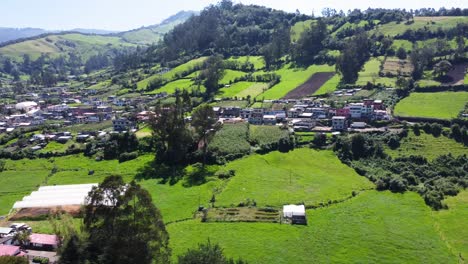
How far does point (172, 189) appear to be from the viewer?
6662 cm

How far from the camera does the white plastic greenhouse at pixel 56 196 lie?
204ft

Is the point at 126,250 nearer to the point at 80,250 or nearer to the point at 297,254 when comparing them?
the point at 80,250

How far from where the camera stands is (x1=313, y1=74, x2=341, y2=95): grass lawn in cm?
11893

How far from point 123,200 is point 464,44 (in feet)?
418

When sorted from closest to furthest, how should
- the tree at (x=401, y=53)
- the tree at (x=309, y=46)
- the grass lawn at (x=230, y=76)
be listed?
the tree at (x=401, y=53)
the grass lawn at (x=230, y=76)
the tree at (x=309, y=46)

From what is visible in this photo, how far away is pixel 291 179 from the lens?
6762 centimetres

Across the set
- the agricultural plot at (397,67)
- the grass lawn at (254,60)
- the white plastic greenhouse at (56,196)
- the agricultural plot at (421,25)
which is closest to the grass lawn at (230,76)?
the grass lawn at (254,60)

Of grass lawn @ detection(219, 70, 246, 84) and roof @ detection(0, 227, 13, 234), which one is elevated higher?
grass lawn @ detection(219, 70, 246, 84)

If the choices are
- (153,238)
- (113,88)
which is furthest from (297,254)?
(113,88)

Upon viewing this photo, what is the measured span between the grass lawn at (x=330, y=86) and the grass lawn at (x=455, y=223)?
199ft

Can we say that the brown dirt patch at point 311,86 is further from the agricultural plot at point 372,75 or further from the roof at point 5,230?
the roof at point 5,230

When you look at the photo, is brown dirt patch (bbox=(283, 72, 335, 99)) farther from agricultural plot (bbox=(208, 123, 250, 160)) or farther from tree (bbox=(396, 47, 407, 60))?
agricultural plot (bbox=(208, 123, 250, 160))

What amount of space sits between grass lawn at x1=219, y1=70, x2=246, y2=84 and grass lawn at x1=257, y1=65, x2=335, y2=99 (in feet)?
41.9

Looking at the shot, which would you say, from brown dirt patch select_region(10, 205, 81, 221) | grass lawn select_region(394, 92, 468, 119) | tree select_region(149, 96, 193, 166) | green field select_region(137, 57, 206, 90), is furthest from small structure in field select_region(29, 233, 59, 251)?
green field select_region(137, 57, 206, 90)
